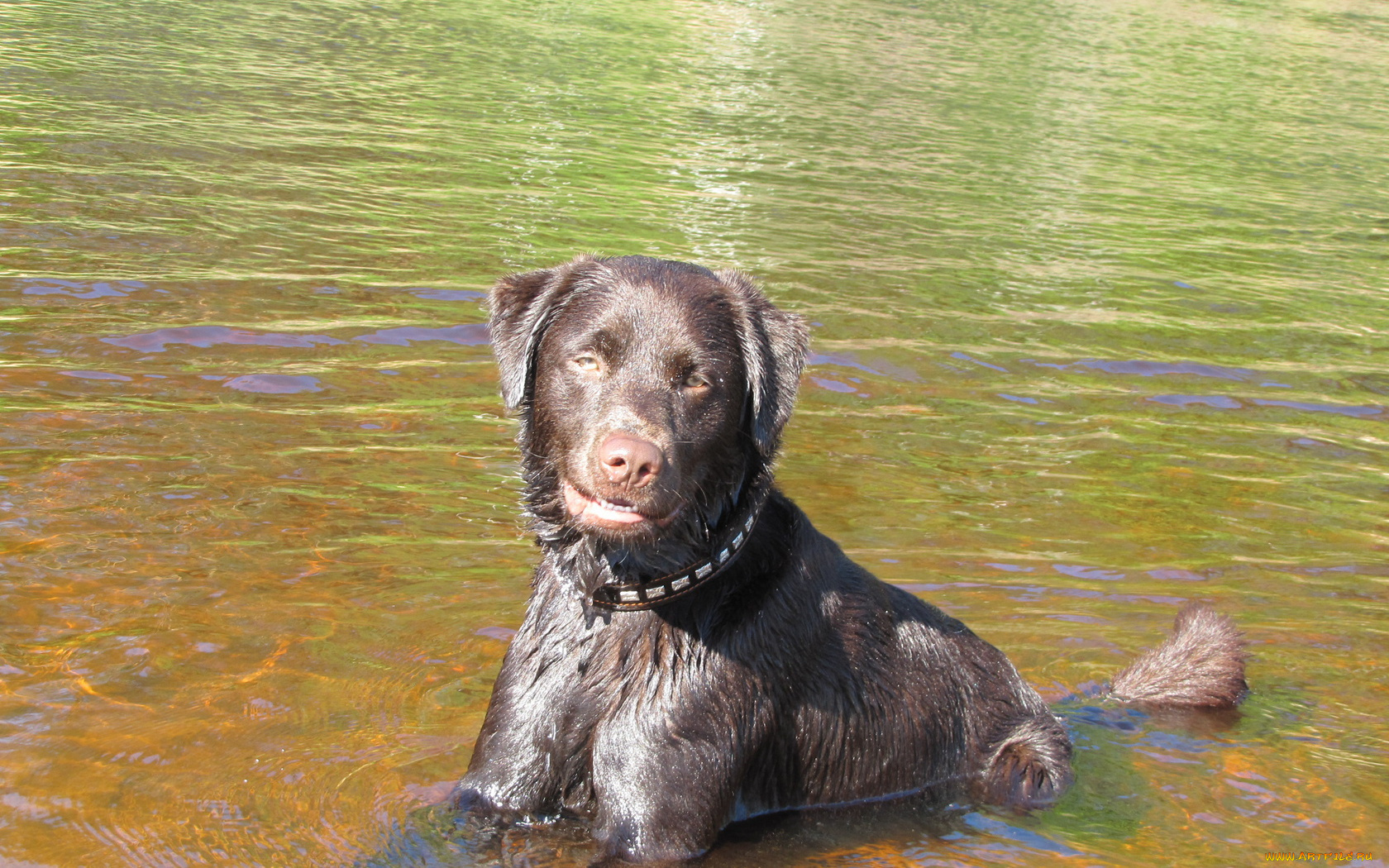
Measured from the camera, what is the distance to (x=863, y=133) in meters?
20.7

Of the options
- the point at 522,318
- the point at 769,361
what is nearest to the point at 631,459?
the point at 769,361

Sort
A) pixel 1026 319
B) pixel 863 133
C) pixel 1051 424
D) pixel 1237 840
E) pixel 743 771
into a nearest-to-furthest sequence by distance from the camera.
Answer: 1. pixel 743 771
2. pixel 1237 840
3. pixel 1051 424
4. pixel 1026 319
5. pixel 863 133

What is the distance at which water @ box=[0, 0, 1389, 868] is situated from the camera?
5109 millimetres

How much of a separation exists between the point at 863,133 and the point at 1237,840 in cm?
1671

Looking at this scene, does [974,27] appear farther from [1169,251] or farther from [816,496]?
[816,496]

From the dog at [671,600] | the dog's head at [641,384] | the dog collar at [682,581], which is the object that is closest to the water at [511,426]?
the dog at [671,600]

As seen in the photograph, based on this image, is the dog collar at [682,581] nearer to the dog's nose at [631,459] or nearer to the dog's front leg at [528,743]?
the dog's front leg at [528,743]

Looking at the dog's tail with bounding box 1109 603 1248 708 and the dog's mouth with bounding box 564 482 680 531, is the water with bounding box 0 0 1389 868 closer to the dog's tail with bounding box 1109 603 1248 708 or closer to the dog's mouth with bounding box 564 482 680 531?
the dog's tail with bounding box 1109 603 1248 708

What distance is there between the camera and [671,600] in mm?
4547

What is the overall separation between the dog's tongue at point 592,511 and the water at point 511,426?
1.12m

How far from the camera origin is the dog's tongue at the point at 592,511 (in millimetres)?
4340

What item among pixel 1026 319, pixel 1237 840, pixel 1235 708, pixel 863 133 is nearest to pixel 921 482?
pixel 1235 708

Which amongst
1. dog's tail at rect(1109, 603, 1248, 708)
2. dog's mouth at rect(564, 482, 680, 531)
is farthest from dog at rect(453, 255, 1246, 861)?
dog's tail at rect(1109, 603, 1248, 708)

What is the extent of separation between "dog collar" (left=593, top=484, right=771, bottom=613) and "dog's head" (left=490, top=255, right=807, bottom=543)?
0.11 meters
